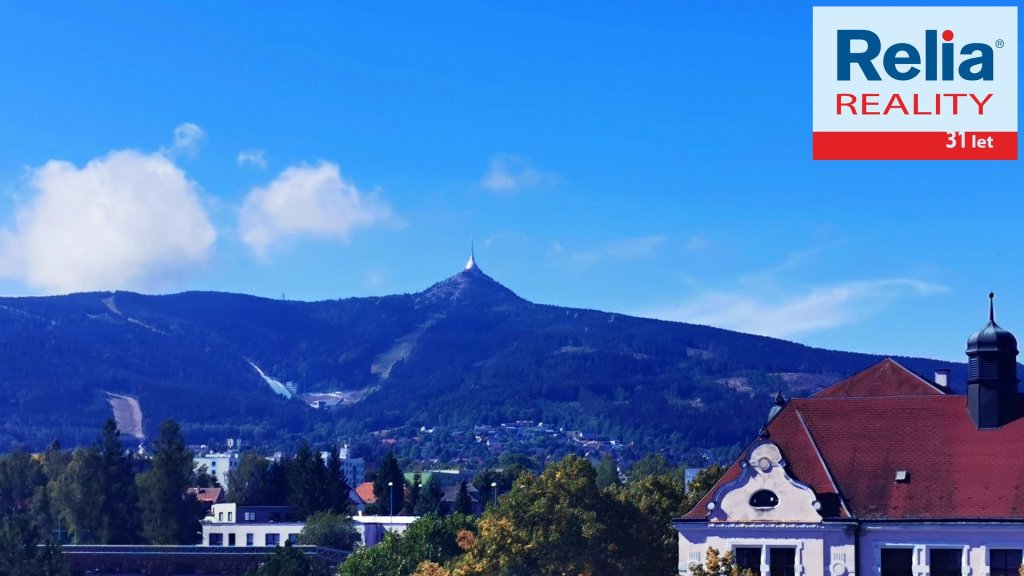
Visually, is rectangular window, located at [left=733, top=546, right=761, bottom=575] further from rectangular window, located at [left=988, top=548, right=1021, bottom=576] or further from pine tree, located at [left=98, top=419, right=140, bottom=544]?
pine tree, located at [left=98, top=419, right=140, bottom=544]

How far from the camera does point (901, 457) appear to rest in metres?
73.2

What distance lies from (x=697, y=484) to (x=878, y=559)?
35.2 metres

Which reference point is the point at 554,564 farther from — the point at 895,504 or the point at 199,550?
the point at 199,550

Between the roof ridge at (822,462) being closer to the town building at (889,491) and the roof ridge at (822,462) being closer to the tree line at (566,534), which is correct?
the town building at (889,491)

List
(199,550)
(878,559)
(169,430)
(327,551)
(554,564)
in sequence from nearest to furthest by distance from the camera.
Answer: (878,559) → (554,564) → (327,551) → (199,550) → (169,430)

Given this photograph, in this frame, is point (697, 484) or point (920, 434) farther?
point (697, 484)

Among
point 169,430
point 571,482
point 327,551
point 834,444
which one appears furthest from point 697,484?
point 169,430

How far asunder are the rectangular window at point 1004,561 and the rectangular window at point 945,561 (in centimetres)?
121

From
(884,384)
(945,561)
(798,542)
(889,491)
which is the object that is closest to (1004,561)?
(945,561)

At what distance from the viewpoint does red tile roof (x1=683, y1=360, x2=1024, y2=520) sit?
7075 centimetres

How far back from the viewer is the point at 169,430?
648 feet

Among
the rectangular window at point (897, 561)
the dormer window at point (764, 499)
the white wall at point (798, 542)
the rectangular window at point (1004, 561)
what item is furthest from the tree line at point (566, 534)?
the rectangular window at point (1004, 561)

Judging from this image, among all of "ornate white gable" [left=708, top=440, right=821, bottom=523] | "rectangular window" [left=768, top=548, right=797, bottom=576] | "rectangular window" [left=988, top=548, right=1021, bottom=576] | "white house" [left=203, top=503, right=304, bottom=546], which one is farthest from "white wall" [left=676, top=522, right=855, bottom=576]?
"white house" [left=203, top=503, right=304, bottom=546]

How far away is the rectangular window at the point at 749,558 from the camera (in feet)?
236
